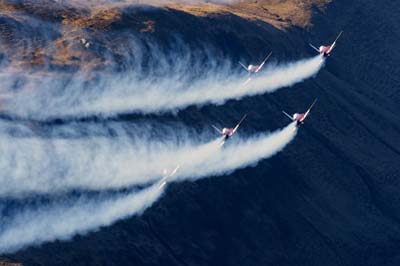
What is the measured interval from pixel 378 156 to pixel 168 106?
37.5 meters

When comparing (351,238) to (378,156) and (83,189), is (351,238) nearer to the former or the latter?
(378,156)

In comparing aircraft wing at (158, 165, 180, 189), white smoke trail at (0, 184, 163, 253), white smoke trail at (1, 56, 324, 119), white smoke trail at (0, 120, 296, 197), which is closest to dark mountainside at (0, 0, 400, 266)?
white smoke trail at (0, 184, 163, 253)

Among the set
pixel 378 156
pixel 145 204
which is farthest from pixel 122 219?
pixel 378 156

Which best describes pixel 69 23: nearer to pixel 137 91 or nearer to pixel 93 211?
pixel 137 91

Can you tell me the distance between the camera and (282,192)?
321 feet

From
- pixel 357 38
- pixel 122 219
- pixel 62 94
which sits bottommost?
pixel 122 219

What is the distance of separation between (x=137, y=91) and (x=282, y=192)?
2337 cm

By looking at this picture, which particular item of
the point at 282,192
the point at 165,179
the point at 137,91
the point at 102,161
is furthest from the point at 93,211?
the point at 282,192

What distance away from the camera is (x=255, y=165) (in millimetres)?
98312

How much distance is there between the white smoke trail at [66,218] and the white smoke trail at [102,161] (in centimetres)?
182

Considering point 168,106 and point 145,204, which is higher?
point 168,106

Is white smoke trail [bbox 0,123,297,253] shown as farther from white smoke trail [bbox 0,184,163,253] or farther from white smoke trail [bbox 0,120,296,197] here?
white smoke trail [bbox 0,120,296,197]

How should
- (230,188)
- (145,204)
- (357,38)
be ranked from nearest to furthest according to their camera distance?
(145,204), (230,188), (357,38)

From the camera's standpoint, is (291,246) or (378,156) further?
(378,156)
